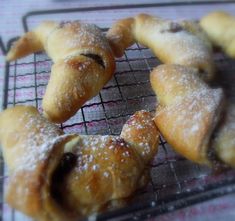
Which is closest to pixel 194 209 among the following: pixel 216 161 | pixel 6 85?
pixel 216 161

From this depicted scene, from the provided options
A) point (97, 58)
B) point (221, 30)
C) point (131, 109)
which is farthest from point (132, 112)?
point (221, 30)

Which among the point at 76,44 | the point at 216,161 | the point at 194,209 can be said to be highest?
the point at 76,44

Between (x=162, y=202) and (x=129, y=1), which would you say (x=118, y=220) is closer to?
(x=162, y=202)

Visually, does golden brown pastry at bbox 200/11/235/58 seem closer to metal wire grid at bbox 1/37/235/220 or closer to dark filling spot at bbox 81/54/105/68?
metal wire grid at bbox 1/37/235/220

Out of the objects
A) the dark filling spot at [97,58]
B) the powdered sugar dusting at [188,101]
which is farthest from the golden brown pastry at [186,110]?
the dark filling spot at [97,58]

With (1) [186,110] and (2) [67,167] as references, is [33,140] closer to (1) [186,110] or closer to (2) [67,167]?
(2) [67,167]

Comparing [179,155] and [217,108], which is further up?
[217,108]

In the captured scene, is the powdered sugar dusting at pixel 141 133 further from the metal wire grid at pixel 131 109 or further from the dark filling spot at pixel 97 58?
the dark filling spot at pixel 97 58
